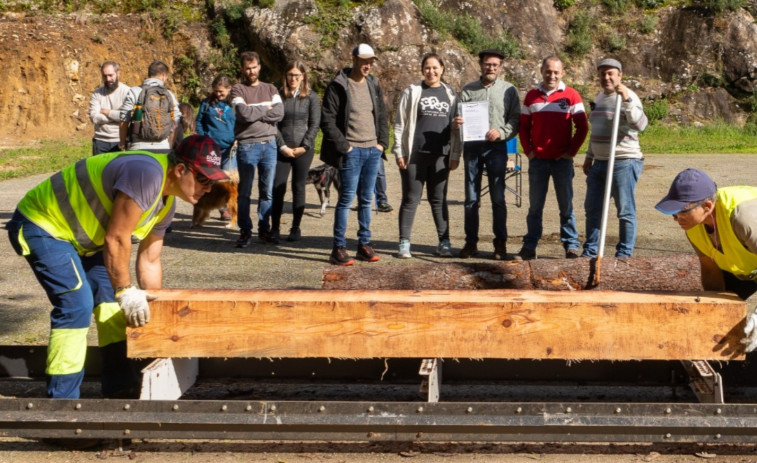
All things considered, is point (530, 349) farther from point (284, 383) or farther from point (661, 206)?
point (284, 383)

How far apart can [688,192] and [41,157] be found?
57.0ft

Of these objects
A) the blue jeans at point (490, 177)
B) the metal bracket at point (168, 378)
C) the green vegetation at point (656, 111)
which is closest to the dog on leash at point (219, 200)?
the blue jeans at point (490, 177)

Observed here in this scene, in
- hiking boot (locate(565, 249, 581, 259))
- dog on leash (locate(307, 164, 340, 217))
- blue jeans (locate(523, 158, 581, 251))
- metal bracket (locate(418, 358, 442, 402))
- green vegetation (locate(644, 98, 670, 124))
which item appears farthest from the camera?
green vegetation (locate(644, 98, 670, 124))

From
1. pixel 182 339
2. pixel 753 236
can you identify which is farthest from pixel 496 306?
pixel 182 339

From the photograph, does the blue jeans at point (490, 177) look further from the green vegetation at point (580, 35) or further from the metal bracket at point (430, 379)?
the green vegetation at point (580, 35)

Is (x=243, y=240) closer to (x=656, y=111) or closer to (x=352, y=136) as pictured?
(x=352, y=136)

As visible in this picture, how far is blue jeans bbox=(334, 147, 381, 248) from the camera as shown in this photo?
8375mm

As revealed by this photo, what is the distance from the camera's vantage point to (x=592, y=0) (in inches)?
1158

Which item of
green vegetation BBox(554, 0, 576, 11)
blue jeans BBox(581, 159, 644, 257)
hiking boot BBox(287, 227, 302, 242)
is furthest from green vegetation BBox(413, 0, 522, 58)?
blue jeans BBox(581, 159, 644, 257)

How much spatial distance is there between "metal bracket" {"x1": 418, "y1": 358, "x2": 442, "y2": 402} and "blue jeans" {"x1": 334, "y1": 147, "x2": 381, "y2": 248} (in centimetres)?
375

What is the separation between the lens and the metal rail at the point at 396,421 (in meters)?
4.12

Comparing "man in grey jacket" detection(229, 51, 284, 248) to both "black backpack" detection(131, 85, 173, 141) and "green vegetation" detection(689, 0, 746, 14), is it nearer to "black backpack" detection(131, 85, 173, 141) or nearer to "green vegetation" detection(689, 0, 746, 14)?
"black backpack" detection(131, 85, 173, 141)

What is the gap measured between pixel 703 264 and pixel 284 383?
8.56 feet

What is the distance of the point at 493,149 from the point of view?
864 centimetres
